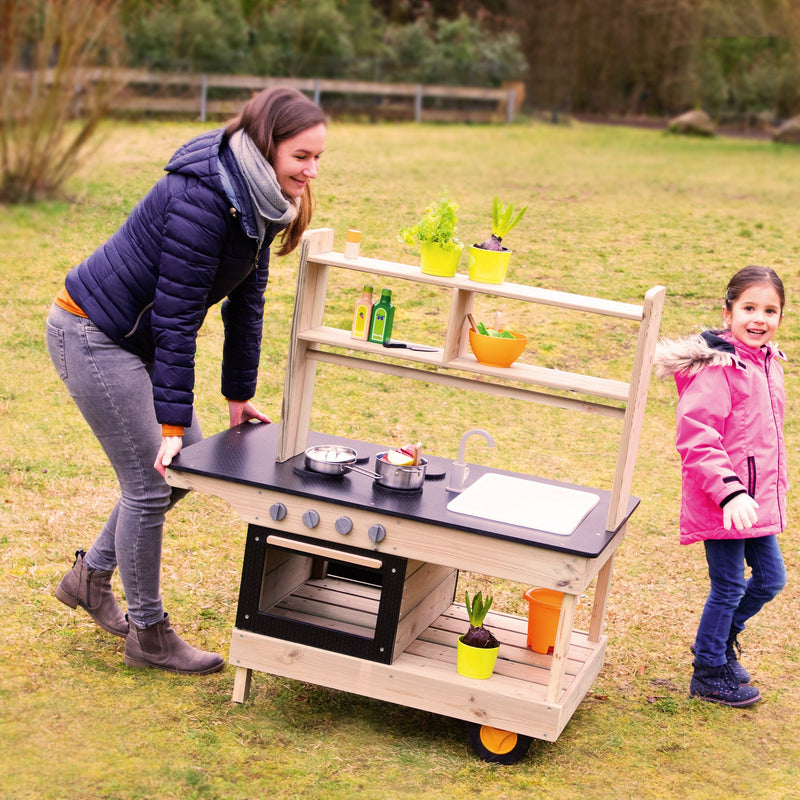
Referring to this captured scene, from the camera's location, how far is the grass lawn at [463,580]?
334 centimetres

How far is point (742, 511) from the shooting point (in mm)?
3547

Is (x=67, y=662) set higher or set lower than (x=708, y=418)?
lower

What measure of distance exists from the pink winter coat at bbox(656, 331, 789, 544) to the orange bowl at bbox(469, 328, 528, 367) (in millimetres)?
536

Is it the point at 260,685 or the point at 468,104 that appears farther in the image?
the point at 468,104

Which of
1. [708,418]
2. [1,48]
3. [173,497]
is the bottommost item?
[173,497]

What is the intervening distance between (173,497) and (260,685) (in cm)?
72

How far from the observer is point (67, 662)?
3850 millimetres

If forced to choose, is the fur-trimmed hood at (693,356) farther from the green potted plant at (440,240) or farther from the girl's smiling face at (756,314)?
the green potted plant at (440,240)

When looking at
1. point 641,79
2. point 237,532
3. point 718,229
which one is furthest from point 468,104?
point 237,532

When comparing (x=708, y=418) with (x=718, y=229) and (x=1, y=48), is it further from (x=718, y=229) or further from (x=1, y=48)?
(x=718, y=229)

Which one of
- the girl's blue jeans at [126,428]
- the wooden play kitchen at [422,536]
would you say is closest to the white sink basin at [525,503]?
the wooden play kitchen at [422,536]

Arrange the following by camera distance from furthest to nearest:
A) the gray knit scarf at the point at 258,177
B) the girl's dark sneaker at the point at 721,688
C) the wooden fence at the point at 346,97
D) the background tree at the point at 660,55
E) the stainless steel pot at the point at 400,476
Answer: the background tree at the point at 660,55, the wooden fence at the point at 346,97, the girl's dark sneaker at the point at 721,688, the stainless steel pot at the point at 400,476, the gray knit scarf at the point at 258,177

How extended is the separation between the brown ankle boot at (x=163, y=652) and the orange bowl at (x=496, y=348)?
1.38 metres

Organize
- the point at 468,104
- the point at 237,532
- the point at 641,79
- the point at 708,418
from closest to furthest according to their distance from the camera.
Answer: the point at 708,418
the point at 237,532
the point at 468,104
the point at 641,79
